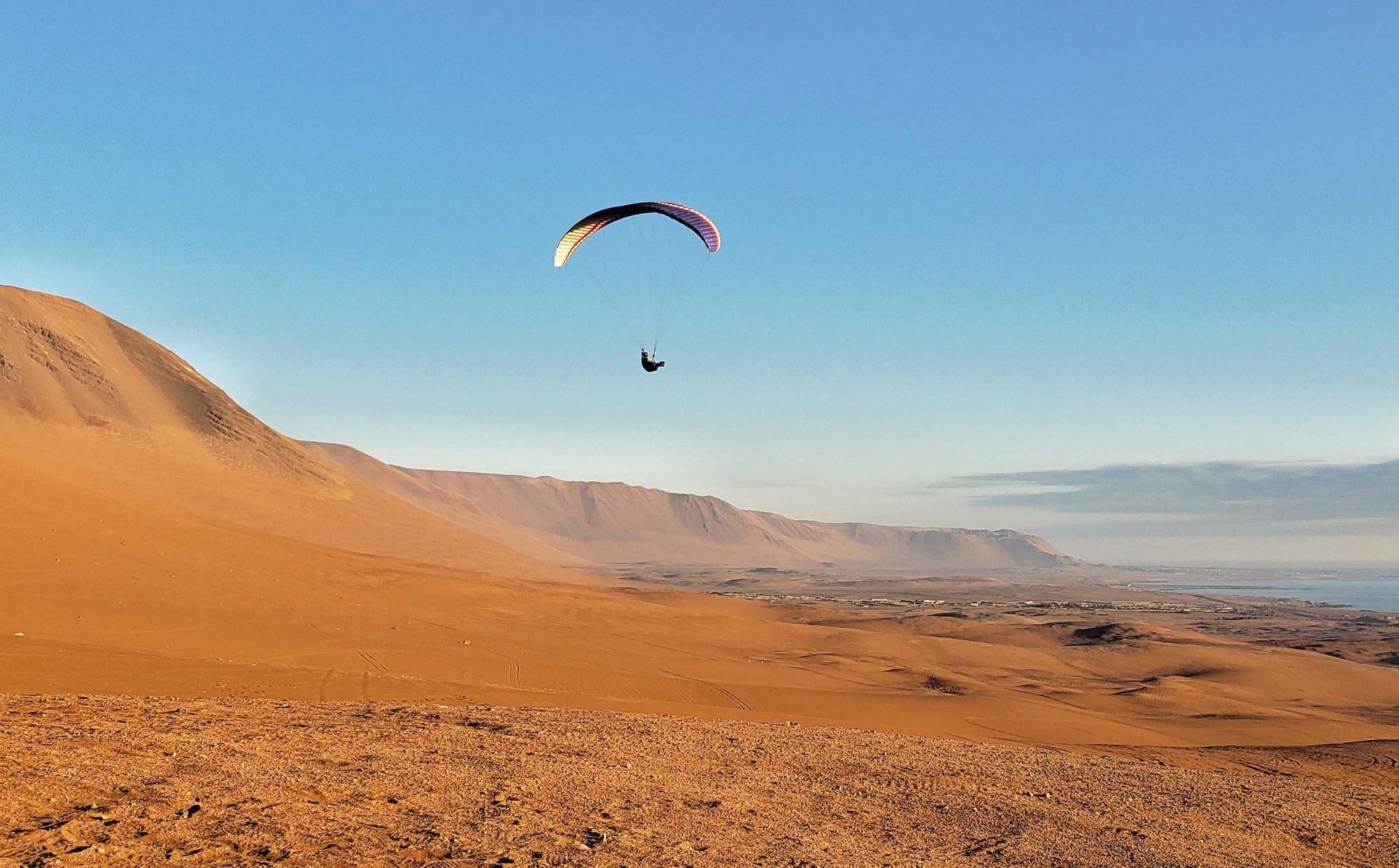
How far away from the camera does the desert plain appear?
871 centimetres

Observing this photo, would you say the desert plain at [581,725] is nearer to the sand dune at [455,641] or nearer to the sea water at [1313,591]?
the sand dune at [455,641]

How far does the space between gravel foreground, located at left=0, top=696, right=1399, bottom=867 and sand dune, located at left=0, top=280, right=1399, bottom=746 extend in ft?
11.8

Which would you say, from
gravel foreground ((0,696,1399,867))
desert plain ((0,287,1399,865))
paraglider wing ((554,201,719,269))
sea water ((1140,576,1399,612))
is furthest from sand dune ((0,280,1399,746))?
sea water ((1140,576,1399,612))

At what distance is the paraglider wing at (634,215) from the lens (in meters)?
24.3

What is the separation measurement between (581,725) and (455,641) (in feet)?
45.5

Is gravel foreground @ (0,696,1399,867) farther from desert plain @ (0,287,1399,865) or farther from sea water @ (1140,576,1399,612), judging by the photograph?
sea water @ (1140,576,1399,612)

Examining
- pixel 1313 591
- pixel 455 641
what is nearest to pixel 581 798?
pixel 455 641

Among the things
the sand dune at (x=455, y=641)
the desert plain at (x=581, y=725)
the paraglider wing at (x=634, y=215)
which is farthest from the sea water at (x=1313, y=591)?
the paraglider wing at (x=634, y=215)

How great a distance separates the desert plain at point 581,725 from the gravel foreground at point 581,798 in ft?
0.18

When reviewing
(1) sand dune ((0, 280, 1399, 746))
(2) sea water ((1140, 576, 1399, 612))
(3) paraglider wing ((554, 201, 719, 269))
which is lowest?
(2) sea water ((1140, 576, 1399, 612))

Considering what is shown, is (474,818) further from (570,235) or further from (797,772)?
(570,235)

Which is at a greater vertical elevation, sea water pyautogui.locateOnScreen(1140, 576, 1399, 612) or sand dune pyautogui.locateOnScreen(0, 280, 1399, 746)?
sand dune pyautogui.locateOnScreen(0, 280, 1399, 746)

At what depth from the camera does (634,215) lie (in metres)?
25.7

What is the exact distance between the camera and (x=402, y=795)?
9.43m
